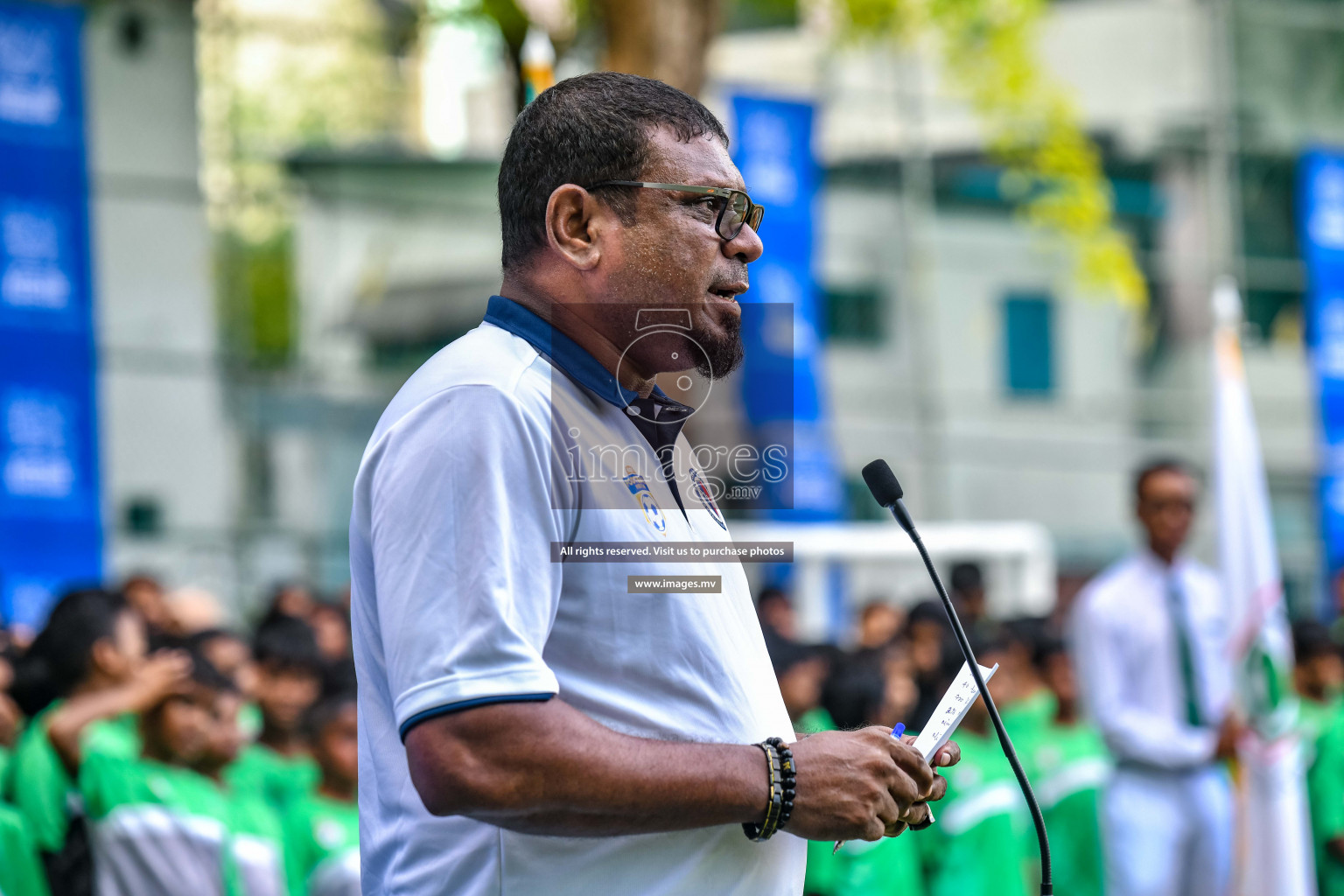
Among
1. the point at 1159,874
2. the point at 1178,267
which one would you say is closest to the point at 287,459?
the point at 1159,874

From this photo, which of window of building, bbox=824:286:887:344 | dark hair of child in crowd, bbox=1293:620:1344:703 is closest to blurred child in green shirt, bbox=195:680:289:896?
dark hair of child in crowd, bbox=1293:620:1344:703

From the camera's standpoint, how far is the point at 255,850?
14.9ft

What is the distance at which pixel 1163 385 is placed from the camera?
57.6 ft

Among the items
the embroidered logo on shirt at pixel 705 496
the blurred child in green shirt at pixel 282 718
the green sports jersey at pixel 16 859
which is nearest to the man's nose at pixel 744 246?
the embroidered logo on shirt at pixel 705 496

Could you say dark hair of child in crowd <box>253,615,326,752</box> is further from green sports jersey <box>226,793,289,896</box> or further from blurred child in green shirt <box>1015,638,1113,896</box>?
blurred child in green shirt <box>1015,638,1113,896</box>

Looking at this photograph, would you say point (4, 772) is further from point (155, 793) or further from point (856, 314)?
point (856, 314)

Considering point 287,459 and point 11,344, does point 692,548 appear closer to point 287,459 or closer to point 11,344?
point 11,344

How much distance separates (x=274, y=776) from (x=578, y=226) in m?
4.09

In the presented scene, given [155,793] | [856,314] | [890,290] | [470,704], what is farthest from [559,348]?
[856,314]

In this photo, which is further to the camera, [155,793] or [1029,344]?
[1029,344]

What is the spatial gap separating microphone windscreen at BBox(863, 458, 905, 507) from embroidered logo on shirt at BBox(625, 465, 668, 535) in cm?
37

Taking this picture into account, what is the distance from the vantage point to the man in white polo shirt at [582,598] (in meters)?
1.63

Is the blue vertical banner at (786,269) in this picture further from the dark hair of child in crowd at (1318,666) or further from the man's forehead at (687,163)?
the man's forehead at (687,163)

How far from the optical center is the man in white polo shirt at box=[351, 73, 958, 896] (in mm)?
1634
